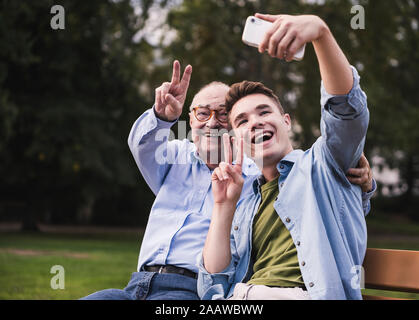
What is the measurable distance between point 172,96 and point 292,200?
39.6 inches

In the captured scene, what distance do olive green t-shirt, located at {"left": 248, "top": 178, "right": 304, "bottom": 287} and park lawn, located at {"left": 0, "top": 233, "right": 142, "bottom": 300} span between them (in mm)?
4658

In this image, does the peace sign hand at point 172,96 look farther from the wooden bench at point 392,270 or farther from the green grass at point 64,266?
the green grass at point 64,266

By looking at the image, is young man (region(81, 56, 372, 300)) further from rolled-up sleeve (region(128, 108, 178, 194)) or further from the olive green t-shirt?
the olive green t-shirt

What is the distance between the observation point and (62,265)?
33.7ft

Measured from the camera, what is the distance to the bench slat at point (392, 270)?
2660mm

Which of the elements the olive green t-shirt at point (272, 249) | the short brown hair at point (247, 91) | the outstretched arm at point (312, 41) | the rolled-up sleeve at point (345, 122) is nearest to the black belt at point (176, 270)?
the olive green t-shirt at point (272, 249)

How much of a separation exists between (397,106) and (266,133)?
1795cm

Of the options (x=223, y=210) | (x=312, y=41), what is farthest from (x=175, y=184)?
(x=312, y=41)

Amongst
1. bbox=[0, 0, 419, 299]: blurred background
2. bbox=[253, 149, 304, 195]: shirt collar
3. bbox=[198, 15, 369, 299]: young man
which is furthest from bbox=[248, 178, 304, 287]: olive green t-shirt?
bbox=[0, 0, 419, 299]: blurred background

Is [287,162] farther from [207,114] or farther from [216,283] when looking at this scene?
[207,114]

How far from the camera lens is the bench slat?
2660 mm

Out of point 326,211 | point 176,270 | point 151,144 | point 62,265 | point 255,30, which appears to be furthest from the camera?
point 62,265

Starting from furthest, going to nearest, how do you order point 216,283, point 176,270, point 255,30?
point 176,270, point 216,283, point 255,30
